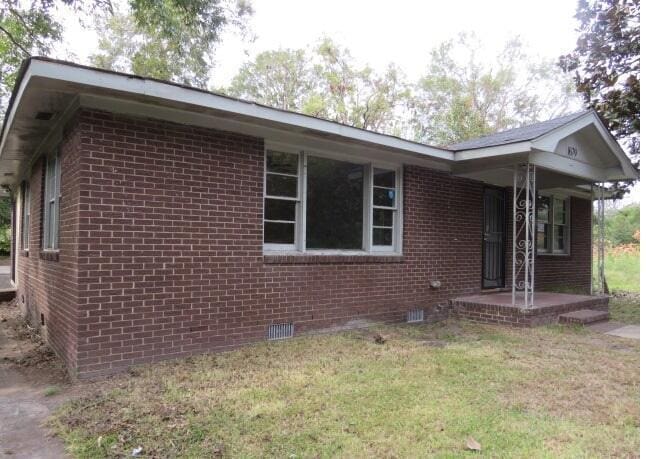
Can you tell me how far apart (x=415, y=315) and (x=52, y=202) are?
19.4 feet

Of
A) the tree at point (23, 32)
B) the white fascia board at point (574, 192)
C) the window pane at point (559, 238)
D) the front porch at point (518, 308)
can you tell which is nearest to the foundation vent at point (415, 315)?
the front porch at point (518, 308)

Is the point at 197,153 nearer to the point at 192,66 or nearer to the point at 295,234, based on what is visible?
the point at 295,234

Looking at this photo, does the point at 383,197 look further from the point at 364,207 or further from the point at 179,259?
the point at 179,259

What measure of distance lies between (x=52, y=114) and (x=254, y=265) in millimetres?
2924

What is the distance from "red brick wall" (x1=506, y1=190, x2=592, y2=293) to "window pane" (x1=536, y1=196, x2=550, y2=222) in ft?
3.02

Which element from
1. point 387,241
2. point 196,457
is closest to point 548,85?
point 387,241

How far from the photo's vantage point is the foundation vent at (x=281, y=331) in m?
5.88

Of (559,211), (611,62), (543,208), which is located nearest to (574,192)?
(559,211)

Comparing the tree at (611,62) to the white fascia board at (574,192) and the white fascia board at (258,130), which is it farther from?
the white fascia board at (258,130)

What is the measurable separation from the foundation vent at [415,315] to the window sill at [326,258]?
3.00 ft

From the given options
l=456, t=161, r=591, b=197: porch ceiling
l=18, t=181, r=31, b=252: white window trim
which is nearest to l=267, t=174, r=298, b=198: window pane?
l=456, t=161, r=591, b=197: porch ceiling

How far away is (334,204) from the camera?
264 inches

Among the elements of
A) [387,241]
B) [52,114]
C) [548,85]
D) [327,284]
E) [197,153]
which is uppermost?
[548,85]

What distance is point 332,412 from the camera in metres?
3.53
